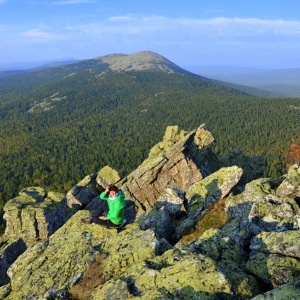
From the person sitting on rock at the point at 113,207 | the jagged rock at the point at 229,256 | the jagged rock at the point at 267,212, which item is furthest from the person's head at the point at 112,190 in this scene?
the jagged rock at the point at 267,212

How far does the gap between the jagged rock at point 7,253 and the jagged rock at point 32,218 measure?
1558mm

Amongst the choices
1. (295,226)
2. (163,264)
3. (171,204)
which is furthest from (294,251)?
(171,204)

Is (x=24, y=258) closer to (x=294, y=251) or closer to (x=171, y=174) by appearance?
(x=294, y=251)

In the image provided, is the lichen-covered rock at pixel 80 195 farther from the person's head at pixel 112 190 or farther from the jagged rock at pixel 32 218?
the person's head at pixel 112 190

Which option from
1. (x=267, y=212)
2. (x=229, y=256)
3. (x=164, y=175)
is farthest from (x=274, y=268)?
(x=164, y=175)

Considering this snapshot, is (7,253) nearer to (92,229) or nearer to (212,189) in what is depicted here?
(92,229)

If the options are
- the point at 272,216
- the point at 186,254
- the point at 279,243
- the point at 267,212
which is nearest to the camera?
the point at 186,254

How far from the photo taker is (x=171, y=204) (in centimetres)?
3069

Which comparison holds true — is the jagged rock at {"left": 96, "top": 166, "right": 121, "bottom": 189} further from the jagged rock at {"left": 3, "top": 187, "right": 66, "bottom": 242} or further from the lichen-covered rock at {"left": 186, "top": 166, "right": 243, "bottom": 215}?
the lichen-covered rock at {"left": 186, "top": 166, "right": 243, "bottom": 215}

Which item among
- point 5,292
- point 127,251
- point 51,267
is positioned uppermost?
point 127,251

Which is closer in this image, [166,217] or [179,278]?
[179,278]

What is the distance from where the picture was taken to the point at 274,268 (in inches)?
567

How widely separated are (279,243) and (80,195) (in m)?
42.5

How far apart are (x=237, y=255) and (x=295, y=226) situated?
496cm
